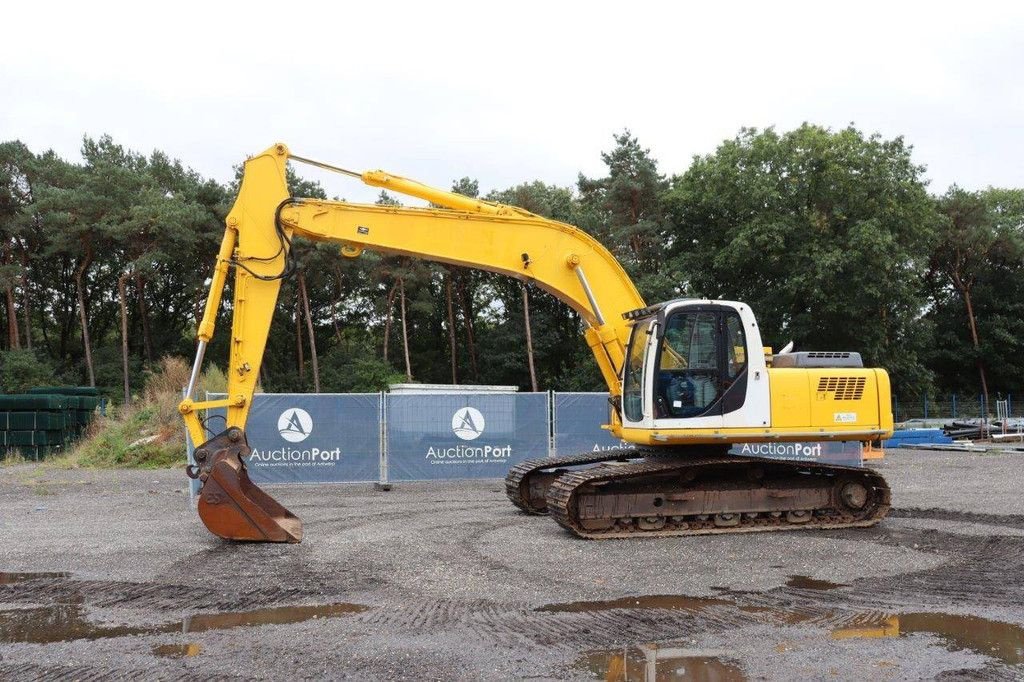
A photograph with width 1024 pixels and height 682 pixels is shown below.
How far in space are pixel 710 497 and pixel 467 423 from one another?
671 cm

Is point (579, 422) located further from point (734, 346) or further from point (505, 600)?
point (505, 600)

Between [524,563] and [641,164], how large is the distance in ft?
113

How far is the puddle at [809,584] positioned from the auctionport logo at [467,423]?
29.8 feet

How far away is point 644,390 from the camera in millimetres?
10438

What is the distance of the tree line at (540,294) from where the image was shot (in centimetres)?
3725

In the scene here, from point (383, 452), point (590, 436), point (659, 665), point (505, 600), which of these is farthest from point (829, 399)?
point (383, 452)

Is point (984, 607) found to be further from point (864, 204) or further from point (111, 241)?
point (111, 241)

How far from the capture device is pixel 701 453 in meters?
11.0

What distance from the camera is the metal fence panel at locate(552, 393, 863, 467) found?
1697 cm

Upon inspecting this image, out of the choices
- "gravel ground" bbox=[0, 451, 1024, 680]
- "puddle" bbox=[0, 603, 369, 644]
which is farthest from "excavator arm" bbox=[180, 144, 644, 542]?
"puddle" bbox=[0, 603, 369, 644]

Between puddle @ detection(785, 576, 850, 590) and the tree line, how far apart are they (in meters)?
29.4

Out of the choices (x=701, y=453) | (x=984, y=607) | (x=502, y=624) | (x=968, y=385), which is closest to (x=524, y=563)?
(x=502, y=624)

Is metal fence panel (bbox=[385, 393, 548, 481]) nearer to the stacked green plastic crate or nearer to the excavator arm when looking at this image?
the excavator arm

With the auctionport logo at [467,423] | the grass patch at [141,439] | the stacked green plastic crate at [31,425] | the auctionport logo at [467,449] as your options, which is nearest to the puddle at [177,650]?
the auctionport logo at [467,449]
